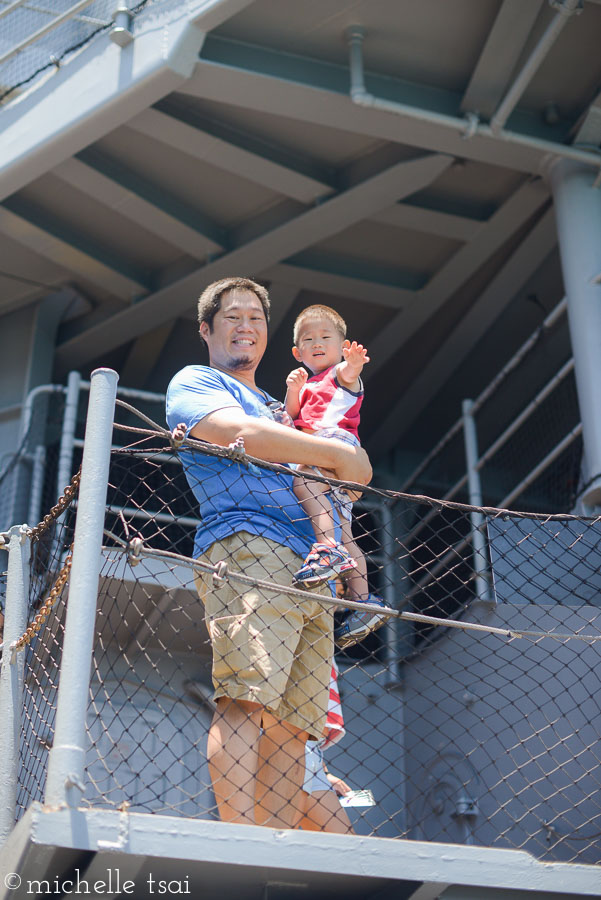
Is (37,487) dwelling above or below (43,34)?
below

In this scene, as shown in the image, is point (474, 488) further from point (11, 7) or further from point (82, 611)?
point (82, 611)

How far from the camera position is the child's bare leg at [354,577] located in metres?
2.25

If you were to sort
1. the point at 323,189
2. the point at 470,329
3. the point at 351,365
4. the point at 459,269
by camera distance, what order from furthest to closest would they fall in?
the point at 470,329, the point at 459,269, the point at 323,189, the point at 351,365

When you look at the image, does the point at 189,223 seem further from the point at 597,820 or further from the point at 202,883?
the point at 202,883

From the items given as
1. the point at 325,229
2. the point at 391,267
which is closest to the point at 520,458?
the point at 391,267

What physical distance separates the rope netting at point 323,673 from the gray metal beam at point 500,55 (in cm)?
146

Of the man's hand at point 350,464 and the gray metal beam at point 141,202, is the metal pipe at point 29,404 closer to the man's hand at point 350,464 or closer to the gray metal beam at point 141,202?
the gray metal beam at point 141,202

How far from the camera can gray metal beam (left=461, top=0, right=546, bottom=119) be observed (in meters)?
3.54

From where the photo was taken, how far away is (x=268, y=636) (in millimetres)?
1939

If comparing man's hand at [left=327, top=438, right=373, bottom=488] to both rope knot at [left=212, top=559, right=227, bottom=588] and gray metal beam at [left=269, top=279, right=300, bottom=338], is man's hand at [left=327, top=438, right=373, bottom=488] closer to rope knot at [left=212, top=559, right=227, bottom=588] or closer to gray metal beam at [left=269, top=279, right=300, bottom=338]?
rope knot at [left=212, top=559, right=227, bottom=588]

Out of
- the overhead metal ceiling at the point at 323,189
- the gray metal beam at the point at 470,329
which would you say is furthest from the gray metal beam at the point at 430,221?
the gray metal beam at the point at 470,329

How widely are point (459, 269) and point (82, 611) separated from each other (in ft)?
11.6

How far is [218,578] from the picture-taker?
1875mm

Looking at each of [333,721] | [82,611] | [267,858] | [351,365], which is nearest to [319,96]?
[351,365]
